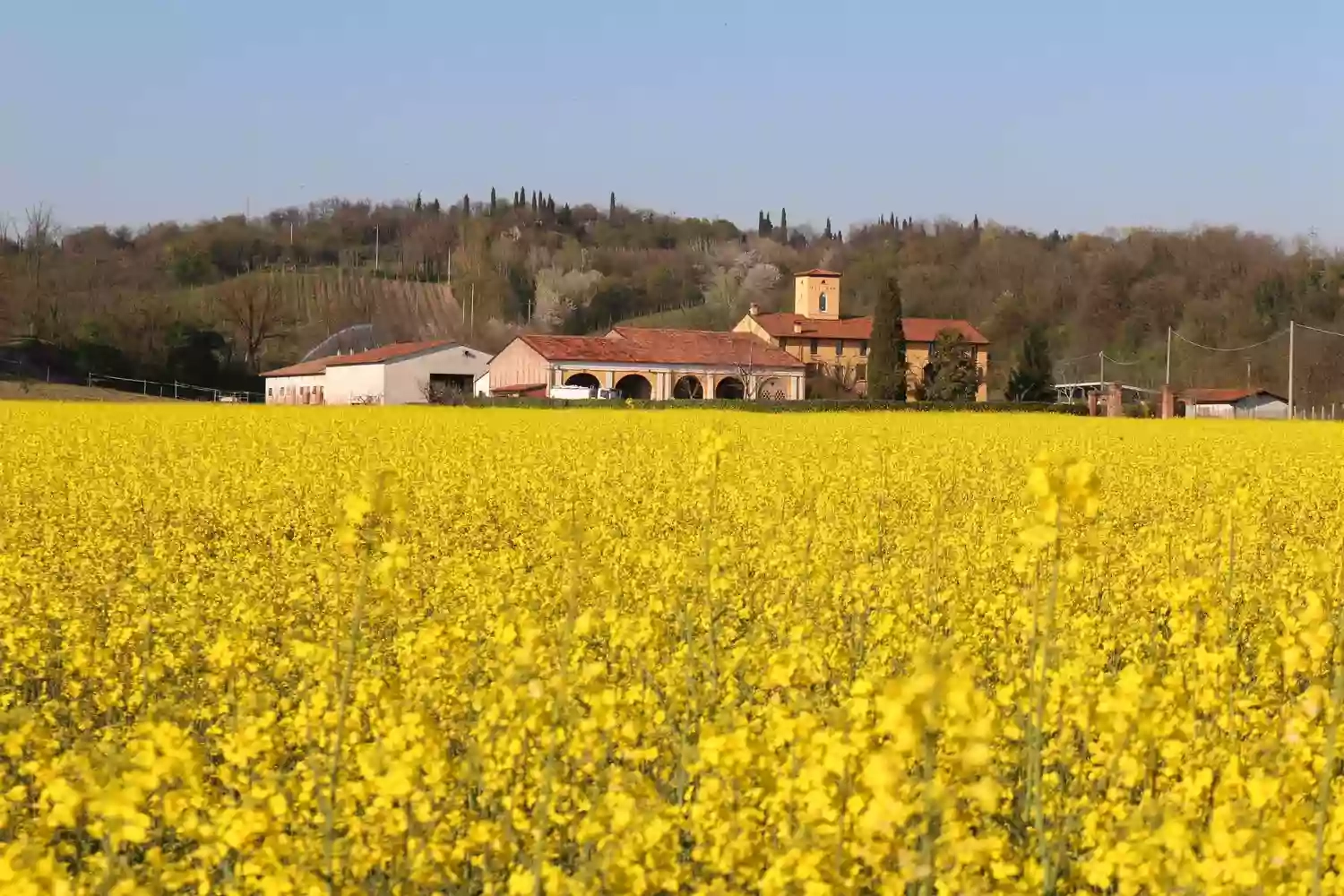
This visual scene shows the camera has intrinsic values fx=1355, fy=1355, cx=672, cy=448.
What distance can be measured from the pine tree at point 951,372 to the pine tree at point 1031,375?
6.53 ft

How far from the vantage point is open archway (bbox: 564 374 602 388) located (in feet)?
202

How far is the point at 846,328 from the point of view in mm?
85875

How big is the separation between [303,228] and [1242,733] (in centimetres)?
16327

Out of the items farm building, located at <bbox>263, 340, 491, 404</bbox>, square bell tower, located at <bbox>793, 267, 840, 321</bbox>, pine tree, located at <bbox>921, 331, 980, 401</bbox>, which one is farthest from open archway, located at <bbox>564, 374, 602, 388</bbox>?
square bell tower, located at <bbox>793, 267, 840, 321</bbox>

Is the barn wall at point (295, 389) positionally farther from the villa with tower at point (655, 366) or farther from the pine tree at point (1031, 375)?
the pine tree at point (1031, 375)

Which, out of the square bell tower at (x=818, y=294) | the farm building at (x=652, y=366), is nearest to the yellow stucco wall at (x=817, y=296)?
the square bell tower at (x=818, y=294)

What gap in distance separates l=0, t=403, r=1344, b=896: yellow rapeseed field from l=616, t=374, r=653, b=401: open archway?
166ft

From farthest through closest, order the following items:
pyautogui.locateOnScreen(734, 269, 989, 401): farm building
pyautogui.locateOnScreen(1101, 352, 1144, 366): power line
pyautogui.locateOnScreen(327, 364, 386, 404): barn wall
Answer: pyautogui.locateOnScreen(1101, 352, 1144, 366): power line, pyautogui.locateOnScreen(734, 269, 989, 401): farm building, pyautogui.locateOnScreen(327, 364, 386, 404): barn wall

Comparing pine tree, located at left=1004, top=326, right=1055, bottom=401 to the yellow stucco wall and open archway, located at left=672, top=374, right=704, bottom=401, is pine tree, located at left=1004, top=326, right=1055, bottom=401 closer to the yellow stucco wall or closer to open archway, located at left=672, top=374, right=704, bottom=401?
open archway, located at left=672, top=374, right=704, bottom=401

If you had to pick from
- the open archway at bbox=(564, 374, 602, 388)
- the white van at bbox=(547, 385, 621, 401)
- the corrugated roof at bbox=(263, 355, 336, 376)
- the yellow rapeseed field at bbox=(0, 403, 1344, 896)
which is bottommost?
the yellow rapeseed field at bbox=(0, 403, 1344, 896)

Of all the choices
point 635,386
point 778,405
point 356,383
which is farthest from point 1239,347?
point 356,383

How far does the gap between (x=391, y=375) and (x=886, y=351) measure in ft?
81.7

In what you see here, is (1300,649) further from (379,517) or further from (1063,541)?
(379,517)

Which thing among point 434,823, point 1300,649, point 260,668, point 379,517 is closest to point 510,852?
point 434,823
